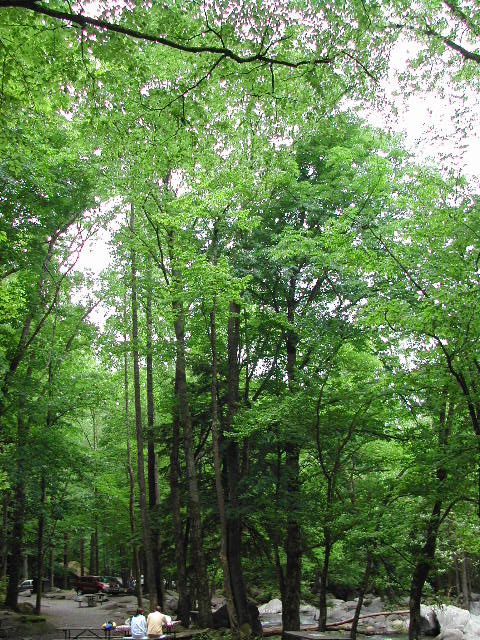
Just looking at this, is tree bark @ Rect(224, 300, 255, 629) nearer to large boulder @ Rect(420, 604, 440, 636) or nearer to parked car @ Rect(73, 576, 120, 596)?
large boulder @ Rect(420, 604, 440, 636)

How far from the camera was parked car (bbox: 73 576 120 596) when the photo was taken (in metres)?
30.7

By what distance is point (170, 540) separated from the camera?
1830 cm

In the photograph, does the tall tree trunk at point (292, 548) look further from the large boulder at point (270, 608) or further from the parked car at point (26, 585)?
the parked car at point (26, 585)

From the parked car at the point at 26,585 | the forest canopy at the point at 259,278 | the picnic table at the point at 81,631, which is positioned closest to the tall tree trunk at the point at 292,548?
the forest canopy at the point at 259,278

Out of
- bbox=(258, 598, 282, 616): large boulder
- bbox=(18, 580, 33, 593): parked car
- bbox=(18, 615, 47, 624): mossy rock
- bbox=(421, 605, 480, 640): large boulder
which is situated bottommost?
bbox=(18, 580, 33, 593): parked car

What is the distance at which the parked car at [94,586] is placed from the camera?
30.7m

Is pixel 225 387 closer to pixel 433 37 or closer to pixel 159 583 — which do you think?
pixel 159 583

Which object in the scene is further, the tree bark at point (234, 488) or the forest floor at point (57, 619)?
the forest floor at point (57, 619)

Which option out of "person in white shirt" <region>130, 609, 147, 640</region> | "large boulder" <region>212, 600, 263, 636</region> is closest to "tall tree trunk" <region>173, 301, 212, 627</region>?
"large boulder" <region>212, 600, 263, 636</region>

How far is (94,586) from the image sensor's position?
30.9m

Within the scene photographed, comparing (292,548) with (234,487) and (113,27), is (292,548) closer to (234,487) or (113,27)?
(234,487)

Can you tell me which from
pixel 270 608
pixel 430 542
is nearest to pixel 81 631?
pixel 430 542

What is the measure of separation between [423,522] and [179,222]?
858 cm

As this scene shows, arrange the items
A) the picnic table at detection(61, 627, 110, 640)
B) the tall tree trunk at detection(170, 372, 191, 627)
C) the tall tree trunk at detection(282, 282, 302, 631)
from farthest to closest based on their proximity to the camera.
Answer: the tall tree trunk at detection(170, 372, 191, 627)
the picnic table at detection(61, 627, 110, 640)
the tall tree trunk at detection(282, 282, 302, 631)
